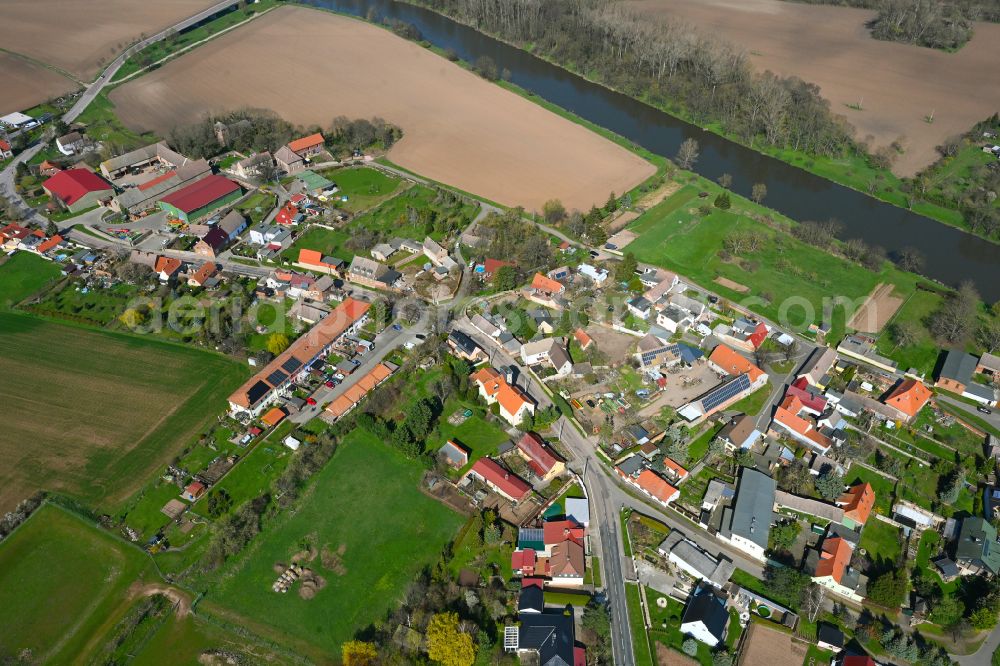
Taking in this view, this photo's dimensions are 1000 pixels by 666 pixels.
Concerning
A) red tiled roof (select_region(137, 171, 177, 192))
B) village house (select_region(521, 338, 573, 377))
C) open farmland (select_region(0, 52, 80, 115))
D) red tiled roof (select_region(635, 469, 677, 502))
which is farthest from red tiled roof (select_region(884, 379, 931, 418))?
open farmland (select_region(0, 52, 80, 115))

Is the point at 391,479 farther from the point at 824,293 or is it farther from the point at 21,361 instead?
the point at 824,293

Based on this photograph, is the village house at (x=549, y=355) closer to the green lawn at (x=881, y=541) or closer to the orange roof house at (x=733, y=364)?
the orange roof house at (x=733, y=364)

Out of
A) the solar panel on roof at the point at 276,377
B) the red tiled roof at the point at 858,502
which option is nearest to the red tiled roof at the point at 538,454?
the solar panel on roof at the point at 276,377

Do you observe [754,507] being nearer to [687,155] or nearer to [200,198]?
[687,155]

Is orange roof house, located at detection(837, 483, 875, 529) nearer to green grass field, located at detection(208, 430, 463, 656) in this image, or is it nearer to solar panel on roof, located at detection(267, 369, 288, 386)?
green grass field, located at detection(208, 430, 463, 656)

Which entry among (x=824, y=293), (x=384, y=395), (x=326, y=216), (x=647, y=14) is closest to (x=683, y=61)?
(x=647, y=14)

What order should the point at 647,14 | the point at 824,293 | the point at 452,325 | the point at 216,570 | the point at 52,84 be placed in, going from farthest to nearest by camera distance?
the point at 647,14 → the point at 52,84 → the point at 824,293 → the point at 452,325 → the point at 216,570
